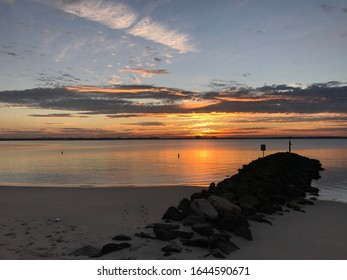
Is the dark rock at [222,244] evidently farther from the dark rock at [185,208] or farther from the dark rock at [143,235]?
the dark rock at [185,208]

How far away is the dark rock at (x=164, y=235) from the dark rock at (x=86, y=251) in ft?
5.71

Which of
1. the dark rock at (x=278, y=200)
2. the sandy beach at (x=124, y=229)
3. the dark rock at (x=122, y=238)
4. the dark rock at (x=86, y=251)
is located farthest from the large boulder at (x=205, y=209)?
the dark rock at (x=278, y=200)

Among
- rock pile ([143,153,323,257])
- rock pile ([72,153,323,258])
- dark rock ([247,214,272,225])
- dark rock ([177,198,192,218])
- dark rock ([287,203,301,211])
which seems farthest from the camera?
dark rock ([287,203,301,211])

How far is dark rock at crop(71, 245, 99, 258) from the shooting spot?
329 inches

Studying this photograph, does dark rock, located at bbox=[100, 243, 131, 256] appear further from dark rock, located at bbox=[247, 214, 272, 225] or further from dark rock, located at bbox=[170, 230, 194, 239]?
dark rock, located at bbox=[247, 214, 272, 225]

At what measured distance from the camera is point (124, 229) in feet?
35.8

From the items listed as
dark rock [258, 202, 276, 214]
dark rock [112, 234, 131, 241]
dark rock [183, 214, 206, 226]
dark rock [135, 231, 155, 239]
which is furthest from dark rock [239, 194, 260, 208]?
dark rock [112, 234, 131, 241]

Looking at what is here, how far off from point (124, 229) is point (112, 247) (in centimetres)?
233

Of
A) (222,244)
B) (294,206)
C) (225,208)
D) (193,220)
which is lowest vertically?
(294,206)

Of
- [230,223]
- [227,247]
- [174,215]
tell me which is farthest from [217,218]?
[227,247]

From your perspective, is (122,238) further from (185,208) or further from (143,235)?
(185,208)

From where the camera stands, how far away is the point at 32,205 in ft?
51.8

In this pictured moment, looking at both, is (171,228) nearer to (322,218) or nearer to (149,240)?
(149,240)

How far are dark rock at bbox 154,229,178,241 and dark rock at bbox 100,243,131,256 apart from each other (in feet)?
2.97
